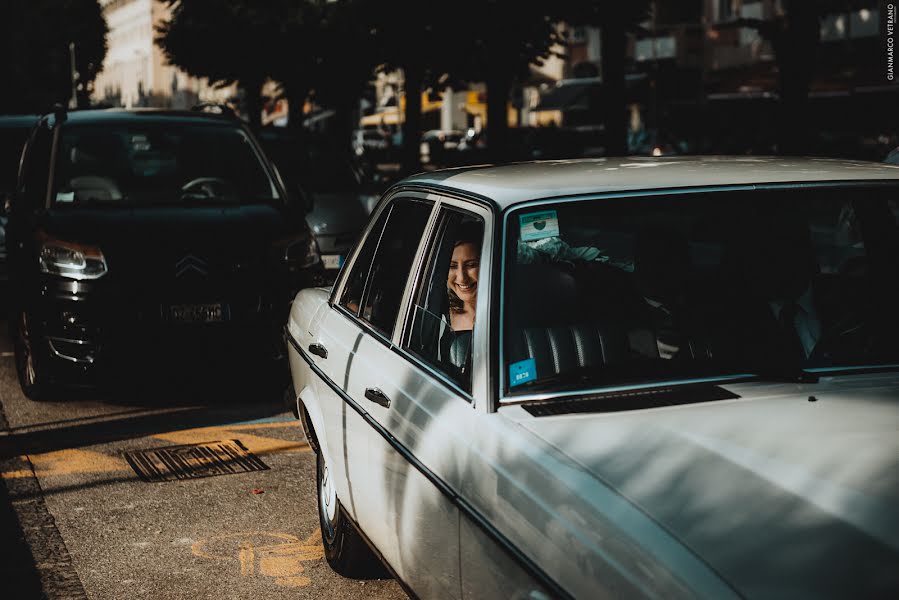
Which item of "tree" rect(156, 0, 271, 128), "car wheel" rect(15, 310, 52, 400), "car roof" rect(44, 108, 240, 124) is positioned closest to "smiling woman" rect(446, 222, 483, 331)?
"car wheel" rect(15, 310, 52, 400)

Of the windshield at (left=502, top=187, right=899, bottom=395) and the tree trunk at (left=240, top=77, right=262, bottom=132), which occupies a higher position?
the windshield at (left=502, top=187, right=899, bottom=395)

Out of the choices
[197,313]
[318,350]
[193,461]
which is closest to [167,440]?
[193,461]

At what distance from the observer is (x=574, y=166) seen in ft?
13.6

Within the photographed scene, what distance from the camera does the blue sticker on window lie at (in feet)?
10.8

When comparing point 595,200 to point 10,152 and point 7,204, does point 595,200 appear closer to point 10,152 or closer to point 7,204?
point 7,204

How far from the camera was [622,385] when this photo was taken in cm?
332

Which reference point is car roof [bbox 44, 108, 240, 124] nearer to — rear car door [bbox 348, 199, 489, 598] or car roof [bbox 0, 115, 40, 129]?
car roof [bbox 0, 115, 40, 129]

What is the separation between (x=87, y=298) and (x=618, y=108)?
14513 mm

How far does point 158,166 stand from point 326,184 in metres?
5.19

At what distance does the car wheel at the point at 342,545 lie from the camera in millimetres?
4727

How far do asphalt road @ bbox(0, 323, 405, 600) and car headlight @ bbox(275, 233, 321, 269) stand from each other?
2.94ft

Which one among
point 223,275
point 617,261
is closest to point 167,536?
point 617,261

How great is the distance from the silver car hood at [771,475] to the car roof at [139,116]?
22.6 feet

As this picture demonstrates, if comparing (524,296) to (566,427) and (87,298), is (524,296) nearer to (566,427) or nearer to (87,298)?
(566,427)
